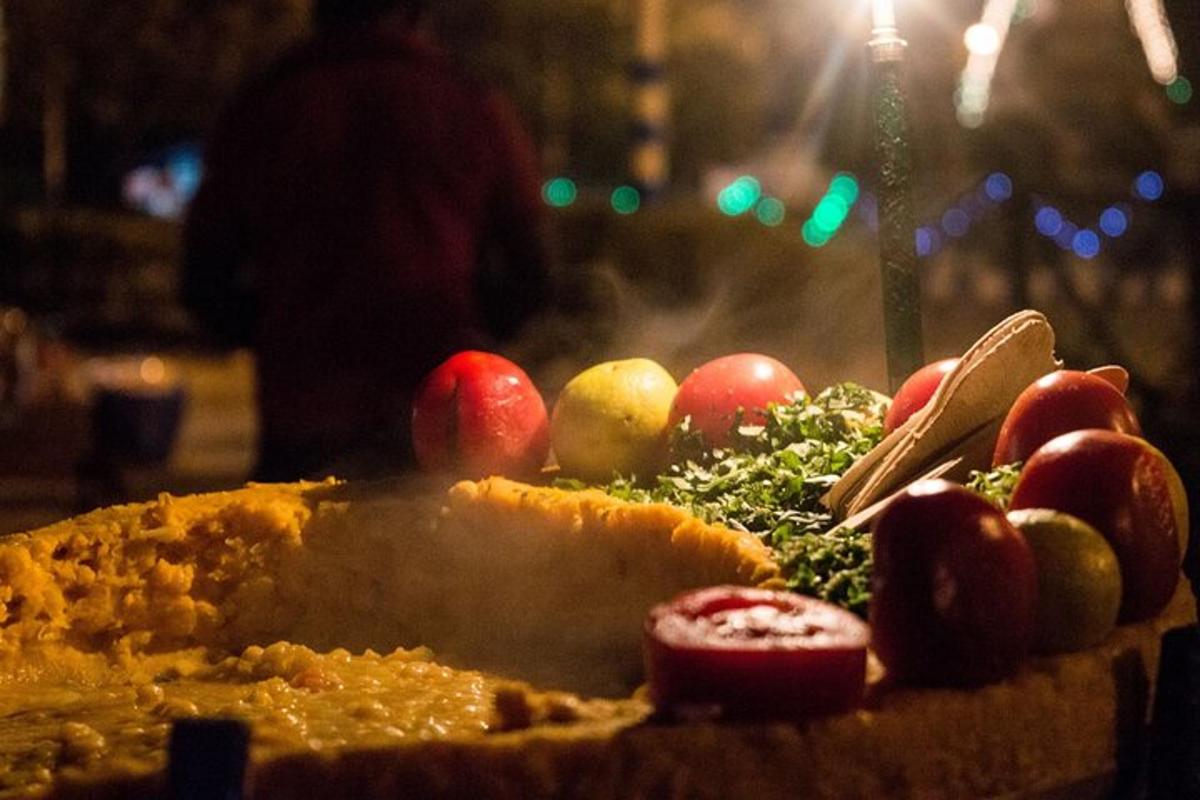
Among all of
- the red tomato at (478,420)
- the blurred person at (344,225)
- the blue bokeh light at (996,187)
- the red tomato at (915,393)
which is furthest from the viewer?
the blue bokeh light at (996,187)

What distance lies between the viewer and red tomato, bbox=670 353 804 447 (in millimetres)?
3445

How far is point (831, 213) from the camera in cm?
2175

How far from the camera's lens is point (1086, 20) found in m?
19.7

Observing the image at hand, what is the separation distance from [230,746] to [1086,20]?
64.4ft

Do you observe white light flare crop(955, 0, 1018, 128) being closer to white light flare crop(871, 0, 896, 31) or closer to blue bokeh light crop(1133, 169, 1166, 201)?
blue bokeh light crop(1133, 169, 1166, 201)

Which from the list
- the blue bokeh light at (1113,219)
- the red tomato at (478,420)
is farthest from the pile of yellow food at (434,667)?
the blue bokeh light at (1113,219)

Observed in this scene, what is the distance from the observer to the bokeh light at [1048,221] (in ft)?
26.2

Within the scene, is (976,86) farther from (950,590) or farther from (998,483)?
(950,590)

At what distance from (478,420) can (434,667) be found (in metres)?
0.71

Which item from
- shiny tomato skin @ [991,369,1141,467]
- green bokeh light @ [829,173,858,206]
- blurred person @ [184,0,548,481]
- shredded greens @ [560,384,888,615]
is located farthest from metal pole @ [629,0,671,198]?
shiny tomato skin @ [991,369,1141,467]

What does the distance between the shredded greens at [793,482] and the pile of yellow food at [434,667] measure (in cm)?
12

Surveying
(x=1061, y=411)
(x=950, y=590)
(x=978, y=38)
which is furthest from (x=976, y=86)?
(x=950, y=590)

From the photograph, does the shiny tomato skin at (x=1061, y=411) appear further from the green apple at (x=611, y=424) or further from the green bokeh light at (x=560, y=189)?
the green bokeh light at (x=560, y=189)

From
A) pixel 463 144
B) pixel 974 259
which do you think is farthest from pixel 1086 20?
pixel 463 144
